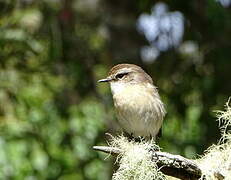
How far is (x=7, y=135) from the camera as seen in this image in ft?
22.3

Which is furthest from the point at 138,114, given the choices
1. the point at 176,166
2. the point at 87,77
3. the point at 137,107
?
the point at 87,77

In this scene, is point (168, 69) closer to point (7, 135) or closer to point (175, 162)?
point (7, 135)

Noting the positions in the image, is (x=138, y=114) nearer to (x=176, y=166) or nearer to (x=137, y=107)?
(x=137, y=107)

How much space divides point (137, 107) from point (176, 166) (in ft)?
6.02

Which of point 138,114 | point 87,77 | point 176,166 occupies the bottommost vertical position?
point 176,166

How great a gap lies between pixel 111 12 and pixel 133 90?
2.31 meters

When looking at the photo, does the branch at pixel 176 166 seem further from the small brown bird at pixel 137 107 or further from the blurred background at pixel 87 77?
the blurred background at pixel 87 77

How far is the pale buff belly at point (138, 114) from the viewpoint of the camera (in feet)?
18.3

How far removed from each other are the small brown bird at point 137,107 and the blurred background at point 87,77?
1.23 metres

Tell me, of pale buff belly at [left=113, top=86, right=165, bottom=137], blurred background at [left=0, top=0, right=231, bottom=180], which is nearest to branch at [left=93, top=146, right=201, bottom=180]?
pale buff belly at [left=113, top=86, right=165, bottom=137]

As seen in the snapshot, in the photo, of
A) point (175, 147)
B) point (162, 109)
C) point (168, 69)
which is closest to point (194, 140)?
point (175, 147)

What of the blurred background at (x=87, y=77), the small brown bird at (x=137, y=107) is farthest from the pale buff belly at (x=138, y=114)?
the blurred background at (x=87, y=77)

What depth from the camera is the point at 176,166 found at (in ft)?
12.5

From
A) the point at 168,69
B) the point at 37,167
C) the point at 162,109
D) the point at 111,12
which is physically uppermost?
the point at 111,12
